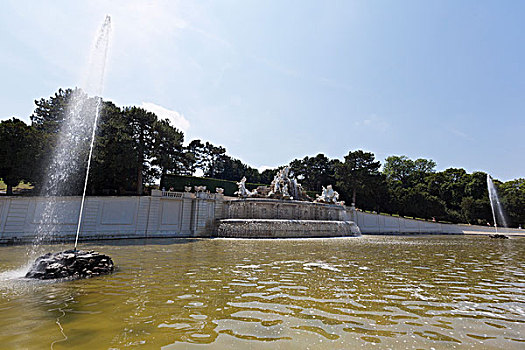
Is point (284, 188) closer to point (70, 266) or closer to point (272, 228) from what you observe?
point (272, 228)

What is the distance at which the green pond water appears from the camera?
331 centimetres

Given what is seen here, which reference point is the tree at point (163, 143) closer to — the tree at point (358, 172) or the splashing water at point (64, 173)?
the splashing water at point (64, 173)

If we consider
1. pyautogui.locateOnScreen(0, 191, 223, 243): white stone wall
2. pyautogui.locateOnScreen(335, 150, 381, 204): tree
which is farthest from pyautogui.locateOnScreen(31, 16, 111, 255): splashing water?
pyautogui.locateOnScreen(335, 150, 381, 204): tree

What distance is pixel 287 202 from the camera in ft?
90.7

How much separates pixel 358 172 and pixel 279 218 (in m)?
31.6

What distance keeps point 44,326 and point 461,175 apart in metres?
78.3

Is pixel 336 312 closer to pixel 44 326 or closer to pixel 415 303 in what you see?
pixel 415 303

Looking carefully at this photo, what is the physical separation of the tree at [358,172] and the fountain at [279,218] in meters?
22.1

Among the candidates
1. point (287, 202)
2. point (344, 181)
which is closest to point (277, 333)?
point (287, 202)

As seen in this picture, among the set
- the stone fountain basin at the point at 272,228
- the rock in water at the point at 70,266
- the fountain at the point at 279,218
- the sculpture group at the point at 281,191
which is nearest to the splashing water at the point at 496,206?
the sculpture group at the point at 281,191

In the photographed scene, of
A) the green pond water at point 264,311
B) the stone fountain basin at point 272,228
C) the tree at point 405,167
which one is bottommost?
the green pond water at point 264,311

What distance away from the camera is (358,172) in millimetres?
53125

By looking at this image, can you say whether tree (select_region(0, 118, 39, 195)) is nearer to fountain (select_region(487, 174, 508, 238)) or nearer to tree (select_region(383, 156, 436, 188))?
fountain (select_region(487, 174, 508, 238))

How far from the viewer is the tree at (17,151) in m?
23.1
